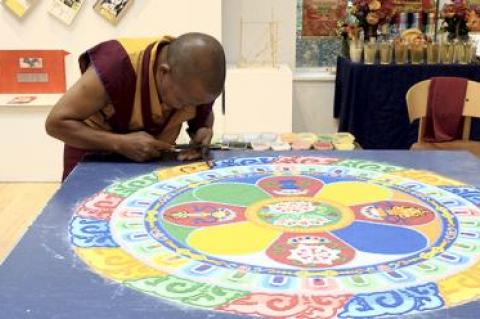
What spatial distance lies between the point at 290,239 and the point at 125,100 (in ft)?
2.60

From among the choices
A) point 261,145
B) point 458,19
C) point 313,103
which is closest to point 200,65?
point 261,145

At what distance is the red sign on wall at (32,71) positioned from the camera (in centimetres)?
424

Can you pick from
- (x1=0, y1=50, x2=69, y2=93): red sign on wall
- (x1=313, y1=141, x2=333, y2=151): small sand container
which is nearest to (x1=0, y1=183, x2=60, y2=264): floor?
(x1=0, y1=50, x2=69, y2=93): red sign on wall

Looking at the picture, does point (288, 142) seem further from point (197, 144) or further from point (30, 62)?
point (30, 62)

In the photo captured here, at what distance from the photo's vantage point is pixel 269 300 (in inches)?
43.8

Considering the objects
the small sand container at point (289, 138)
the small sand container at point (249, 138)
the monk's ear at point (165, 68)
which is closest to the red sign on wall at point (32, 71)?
the small sand container at point (249, 138)

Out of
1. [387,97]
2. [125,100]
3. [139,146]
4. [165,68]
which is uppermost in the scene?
[165,68]

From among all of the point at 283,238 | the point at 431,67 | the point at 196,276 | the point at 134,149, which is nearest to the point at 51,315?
the point at 196,276

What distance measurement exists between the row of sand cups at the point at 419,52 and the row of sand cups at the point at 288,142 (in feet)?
4.33

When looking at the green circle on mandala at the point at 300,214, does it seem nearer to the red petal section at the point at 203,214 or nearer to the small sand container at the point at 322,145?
the red petal section at the point at 203,214

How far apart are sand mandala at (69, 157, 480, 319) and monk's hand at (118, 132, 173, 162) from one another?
0.33 feet

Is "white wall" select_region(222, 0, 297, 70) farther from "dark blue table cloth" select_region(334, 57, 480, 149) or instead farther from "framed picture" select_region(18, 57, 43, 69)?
"framed picture" select_region(18, 57, 43, 69)

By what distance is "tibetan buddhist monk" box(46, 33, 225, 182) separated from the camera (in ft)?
6.15

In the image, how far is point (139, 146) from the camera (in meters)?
1.93
